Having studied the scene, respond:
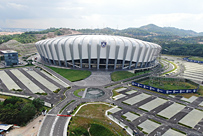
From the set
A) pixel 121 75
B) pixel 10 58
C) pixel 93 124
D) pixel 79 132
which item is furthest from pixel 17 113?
pixel 10 58

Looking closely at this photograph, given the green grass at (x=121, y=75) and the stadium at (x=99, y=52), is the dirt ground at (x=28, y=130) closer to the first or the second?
the green grass at (x=121, y=75)

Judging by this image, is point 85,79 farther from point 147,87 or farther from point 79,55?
point 147,87

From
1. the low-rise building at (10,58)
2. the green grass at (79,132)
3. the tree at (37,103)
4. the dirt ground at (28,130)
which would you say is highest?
the low-rise building at (10,58)

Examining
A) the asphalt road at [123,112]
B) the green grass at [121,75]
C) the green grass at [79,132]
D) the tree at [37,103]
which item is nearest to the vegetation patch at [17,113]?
the tree at [37,103]

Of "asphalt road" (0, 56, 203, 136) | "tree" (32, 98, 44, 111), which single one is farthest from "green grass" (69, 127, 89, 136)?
"tree" (32, 98, 44, 111)

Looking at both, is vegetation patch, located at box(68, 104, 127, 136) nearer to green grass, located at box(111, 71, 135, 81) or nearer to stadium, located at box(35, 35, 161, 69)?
green grass, located at box(111, 71, 135, 81)

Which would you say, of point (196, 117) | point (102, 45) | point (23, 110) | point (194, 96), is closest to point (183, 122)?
point (196, 117)

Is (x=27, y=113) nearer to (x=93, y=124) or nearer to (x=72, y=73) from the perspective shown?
(x=93, y=124)
